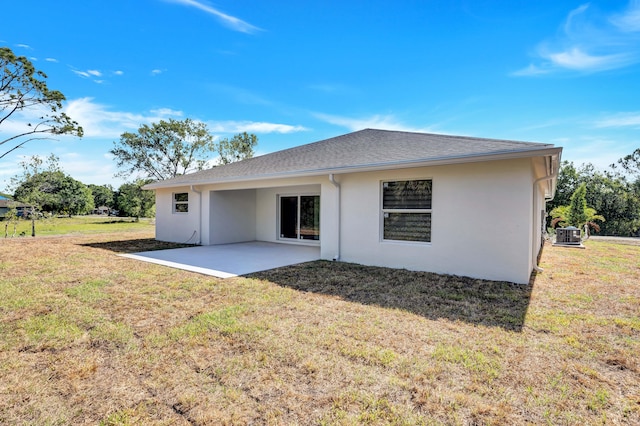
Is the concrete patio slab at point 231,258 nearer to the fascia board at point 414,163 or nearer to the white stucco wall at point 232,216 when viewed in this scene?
the white stucco wall at point 232,216

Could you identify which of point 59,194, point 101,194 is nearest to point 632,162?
point 59,194

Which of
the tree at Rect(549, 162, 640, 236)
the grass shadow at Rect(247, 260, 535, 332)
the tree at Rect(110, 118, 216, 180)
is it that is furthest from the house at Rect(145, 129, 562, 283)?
the tree at Rect(549, 162, 640, 236)

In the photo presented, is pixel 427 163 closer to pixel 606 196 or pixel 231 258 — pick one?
pixel 231 258

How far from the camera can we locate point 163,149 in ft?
106

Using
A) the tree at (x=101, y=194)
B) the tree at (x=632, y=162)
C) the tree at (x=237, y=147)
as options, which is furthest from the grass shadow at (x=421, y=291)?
the tree at (x=101, y=194)

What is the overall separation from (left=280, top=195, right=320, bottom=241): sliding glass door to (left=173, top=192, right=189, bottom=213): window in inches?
168

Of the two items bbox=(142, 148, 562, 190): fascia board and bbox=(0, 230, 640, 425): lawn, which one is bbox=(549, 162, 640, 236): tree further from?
bbox=(0, 230, 640, 425): lawn

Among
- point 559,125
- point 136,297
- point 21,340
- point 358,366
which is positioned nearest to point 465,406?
point 358,366

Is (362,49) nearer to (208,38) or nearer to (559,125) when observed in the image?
(208,38)

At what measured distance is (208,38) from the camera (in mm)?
11422

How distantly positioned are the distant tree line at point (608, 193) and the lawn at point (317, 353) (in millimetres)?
27387

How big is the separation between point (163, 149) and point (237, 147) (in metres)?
7.74

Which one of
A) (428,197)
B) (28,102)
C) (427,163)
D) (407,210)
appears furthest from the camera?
(28,102)

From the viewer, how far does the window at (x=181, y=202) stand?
13.5 m
